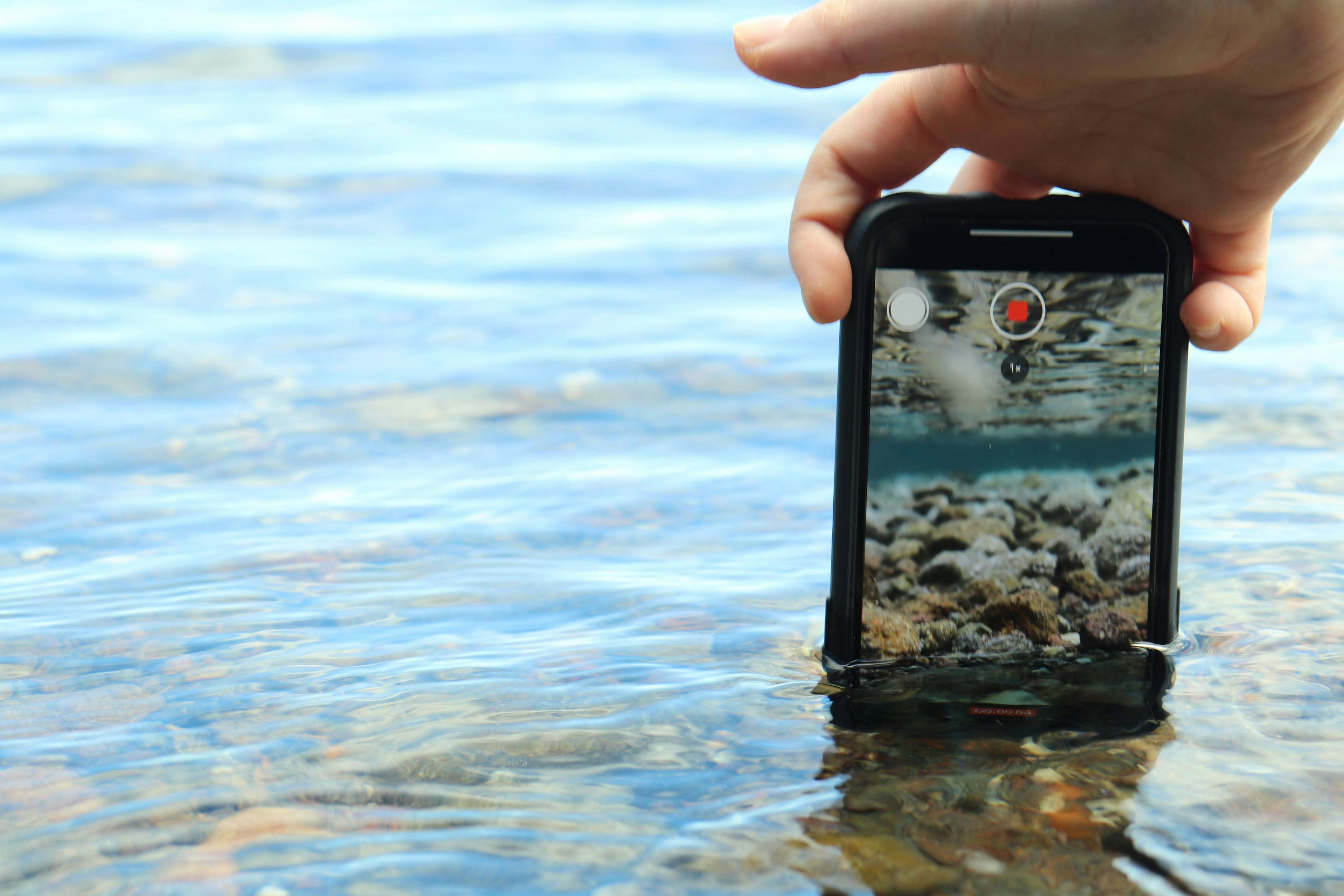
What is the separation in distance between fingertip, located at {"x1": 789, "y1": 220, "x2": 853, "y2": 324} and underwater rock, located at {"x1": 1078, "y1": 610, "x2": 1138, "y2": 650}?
18.6 inches

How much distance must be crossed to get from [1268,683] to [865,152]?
79 cm

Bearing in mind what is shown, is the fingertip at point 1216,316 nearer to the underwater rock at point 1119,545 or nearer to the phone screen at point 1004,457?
the phone screen at point 1004,457

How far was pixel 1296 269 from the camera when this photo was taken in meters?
3.58

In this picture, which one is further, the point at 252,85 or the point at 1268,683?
the point at 252,85

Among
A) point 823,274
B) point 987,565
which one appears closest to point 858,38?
point 823,274

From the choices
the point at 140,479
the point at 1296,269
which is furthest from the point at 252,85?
the point at 1296,269

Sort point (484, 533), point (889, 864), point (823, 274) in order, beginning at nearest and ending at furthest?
point (889, 864), point (823, 274), point (484, 533)

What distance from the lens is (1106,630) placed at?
4.84ft

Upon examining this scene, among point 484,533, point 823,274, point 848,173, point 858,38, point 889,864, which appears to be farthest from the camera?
point 484,533

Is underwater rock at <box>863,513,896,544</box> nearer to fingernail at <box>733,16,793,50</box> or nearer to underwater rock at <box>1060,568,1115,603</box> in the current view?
underwater rock at <box>1060,568,1115,603</box>

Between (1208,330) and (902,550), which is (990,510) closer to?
(902,550)

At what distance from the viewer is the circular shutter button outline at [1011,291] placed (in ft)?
4.77

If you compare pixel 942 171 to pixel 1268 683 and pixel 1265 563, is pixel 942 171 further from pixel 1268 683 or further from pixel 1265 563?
pixel 1268 683

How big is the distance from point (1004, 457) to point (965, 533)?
10 centimetres
